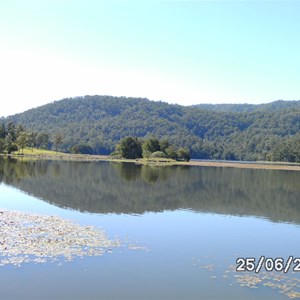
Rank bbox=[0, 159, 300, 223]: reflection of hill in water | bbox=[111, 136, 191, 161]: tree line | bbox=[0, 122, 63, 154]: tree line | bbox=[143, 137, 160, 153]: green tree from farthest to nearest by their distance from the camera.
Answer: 1. bbox=[143, 137, 160, 153]: green tree
2. bbox=[111, 136, 191, 161]: tree line
3. bbox=[0, 122, 63, 154]: tree line
4. bbox=[0, 159, 300, 223]: reflection of hill in water

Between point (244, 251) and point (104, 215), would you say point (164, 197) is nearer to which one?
point (104, 215)

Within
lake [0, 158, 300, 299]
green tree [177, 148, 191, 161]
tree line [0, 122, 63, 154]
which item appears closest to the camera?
lake [0, 158, 300, 299]

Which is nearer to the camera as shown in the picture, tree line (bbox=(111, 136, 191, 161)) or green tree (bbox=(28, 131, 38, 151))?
tree line (bbox=(111, 136, 191, 161))

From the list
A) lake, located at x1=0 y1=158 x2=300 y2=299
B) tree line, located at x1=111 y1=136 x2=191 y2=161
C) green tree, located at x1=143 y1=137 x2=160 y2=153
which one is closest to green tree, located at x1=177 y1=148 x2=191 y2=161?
tree line, located at x1=111 y1=136 x2=191 y2=161

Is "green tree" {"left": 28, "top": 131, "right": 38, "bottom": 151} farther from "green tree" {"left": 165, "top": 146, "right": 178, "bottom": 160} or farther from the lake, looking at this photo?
the lake

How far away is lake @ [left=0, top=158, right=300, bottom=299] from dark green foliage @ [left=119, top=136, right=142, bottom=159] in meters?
104

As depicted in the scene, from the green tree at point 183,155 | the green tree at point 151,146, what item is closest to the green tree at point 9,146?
the green tree at point 151,146

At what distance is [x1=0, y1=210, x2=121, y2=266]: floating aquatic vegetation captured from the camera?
18648 mm

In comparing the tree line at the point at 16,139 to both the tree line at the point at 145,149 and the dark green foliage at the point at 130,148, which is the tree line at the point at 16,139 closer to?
the tree line at the point at 145,149

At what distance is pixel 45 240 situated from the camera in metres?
21.3

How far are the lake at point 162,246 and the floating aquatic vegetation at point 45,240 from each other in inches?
29.0

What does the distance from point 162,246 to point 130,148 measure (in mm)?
131370

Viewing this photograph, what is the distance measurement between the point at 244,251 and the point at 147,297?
Answer: 8.94 meters

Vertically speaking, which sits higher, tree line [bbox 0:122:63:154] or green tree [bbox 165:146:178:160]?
tree line [bbox 0:122:63:154]
